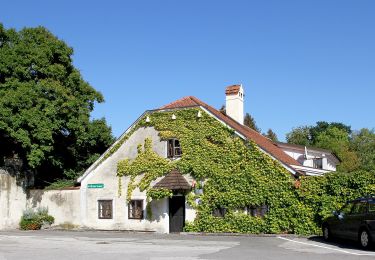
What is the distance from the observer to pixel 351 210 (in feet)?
59.0

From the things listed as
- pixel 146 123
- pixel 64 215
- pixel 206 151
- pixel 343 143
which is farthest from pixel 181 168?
pixel 343 143

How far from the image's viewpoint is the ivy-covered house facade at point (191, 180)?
952 inches

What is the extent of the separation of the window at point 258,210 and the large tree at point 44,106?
40.7 feet

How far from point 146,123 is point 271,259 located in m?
15.4

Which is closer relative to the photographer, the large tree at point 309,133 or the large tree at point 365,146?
the large tree at point 365,146

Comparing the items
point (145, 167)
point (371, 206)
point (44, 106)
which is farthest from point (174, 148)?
point (371, 206)

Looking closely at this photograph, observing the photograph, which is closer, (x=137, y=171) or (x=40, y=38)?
(x=137, y=171)

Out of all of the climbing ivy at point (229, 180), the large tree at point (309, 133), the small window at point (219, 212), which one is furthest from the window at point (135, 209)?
the large tree at point (309, 133)

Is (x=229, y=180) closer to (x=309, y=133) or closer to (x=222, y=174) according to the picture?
(x=222, y=174)

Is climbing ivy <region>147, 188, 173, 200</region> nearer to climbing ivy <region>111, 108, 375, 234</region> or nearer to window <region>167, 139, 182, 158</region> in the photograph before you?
climbing ivy <region>111, 108, 375, 234</region>

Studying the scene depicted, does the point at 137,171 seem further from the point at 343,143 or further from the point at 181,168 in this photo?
the point at 343,143

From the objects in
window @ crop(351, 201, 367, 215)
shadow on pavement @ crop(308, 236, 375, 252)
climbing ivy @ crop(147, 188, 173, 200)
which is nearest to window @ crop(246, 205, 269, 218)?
shadow on pavement @ crop(308, 236, 375, 252)

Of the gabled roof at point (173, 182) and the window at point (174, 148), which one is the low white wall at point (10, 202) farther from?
the window at point (174, 148)

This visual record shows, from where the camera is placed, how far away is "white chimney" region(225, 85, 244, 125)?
32375mm
